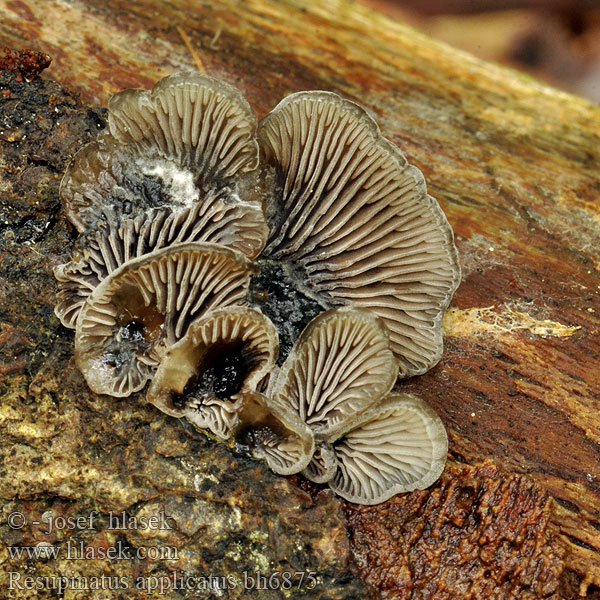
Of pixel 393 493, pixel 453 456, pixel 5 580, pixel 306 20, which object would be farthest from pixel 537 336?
pixel 5 580

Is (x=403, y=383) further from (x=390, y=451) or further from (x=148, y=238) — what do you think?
(x=148, y=238)

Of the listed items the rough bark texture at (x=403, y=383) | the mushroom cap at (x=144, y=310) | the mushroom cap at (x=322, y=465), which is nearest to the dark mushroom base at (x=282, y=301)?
the mushroom cap at (x=144, y=310)

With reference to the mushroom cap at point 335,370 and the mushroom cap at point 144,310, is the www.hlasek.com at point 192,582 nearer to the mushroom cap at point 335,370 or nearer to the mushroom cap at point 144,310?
the mushroom cap at point 335,370

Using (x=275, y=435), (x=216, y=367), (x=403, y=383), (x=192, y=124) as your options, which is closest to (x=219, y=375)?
(x=216, y=367)

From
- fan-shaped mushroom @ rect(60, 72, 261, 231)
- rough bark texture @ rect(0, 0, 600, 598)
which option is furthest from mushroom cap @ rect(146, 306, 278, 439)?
fan-shaped mushroom @ rect(60, 72, 261, 231)

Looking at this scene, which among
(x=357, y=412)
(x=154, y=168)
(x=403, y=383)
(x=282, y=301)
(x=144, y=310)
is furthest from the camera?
(x=403, y=383)

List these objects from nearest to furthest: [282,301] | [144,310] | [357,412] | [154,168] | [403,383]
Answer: [357,412]
[144,310]
[154,168]
[282,301]
[403,383]

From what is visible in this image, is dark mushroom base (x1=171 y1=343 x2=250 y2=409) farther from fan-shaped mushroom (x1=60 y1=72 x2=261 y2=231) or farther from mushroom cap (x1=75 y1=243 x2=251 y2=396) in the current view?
fan-shaped mushroom (x1=60 y1=72 x2=261 y2=231)
